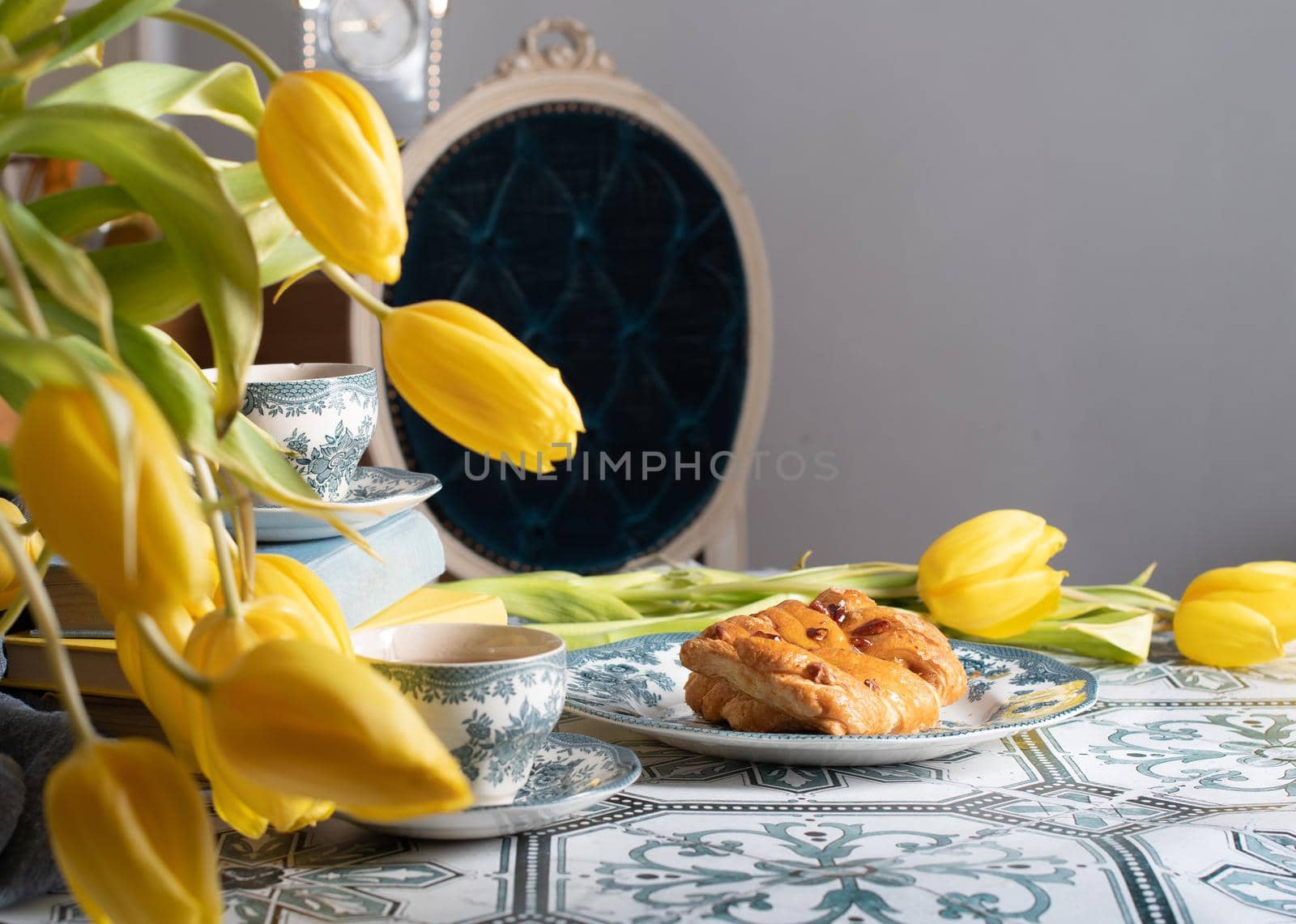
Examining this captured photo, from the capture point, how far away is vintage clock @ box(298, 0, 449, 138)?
2.24 meters

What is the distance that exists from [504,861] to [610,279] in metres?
1.39

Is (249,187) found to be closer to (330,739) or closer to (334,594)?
(330,739)

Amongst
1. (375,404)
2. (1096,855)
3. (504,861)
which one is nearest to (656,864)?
(504,861)

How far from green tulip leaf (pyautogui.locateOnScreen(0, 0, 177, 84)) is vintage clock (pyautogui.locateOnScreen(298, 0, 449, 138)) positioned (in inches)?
76.6

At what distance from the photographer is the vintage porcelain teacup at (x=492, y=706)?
0.52 m

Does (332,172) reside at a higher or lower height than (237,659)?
higher

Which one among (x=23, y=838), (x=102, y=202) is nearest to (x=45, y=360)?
(x=102, y=202)

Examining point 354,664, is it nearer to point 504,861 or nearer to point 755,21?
point 504,861

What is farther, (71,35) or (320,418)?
(320,418)

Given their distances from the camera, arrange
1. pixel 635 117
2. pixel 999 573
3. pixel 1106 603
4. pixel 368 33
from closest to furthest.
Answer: pixel 999 573 < pixel 1106 603 < pixel 635 117 < pixel 368 33

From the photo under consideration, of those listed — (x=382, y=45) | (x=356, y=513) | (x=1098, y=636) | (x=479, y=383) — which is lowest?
(x=1098, y=636)

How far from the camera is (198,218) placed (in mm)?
302

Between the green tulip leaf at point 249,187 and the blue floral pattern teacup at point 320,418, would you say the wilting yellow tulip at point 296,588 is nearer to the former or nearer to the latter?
the green tulip leaf at point 249,187

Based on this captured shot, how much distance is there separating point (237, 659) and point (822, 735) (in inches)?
14.1
